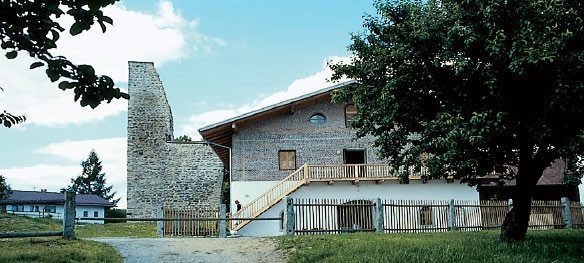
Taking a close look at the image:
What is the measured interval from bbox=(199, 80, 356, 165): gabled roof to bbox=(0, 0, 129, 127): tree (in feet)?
77.8

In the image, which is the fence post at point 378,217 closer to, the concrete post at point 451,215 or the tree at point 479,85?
the concrete post at point 451,215

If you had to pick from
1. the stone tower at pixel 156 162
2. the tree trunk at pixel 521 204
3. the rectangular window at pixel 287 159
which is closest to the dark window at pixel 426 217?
the rectangular window at pixel 287 159

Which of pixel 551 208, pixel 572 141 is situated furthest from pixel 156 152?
pixel 572 141

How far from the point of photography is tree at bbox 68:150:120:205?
8012 centimetres

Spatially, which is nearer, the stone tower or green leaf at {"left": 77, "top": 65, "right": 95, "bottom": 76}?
green leaf at {"left": 77, "top": 65, "right": 95, "bottom": 76}

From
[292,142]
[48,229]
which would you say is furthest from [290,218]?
[292,142]

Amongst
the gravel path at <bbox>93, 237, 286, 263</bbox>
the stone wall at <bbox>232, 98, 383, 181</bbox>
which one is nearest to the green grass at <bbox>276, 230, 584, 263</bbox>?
the gravel path at <bbox>93, 237, 286, 263</bbox>

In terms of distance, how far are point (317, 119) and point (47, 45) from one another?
2658cm

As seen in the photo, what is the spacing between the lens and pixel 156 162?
3909cm

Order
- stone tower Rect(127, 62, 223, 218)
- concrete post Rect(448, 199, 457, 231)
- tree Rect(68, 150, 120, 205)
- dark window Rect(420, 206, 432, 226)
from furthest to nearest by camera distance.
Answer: tree Rect(68, 150, 120, 205), stone tower Rect(127, 62, 223, 218), dark window Rect(420, 206, 432, 226), concrete post Rect(448, 199, 457, 231)

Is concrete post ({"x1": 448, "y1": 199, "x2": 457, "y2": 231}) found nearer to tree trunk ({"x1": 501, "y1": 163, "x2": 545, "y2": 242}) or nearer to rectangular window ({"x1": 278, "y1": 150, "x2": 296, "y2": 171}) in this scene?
tree trunk ({"x1": 501, "y1": 163, "x2": 545, "y2": 242})

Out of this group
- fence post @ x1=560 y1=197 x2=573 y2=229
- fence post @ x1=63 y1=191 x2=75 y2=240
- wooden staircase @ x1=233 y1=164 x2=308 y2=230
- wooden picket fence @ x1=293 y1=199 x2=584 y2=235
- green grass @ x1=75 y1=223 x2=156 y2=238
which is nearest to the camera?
fence post @ x1=63 y1=191 x2=75 y2=240

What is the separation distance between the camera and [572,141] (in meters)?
10.6

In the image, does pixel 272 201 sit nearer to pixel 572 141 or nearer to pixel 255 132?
pixel 255 132
